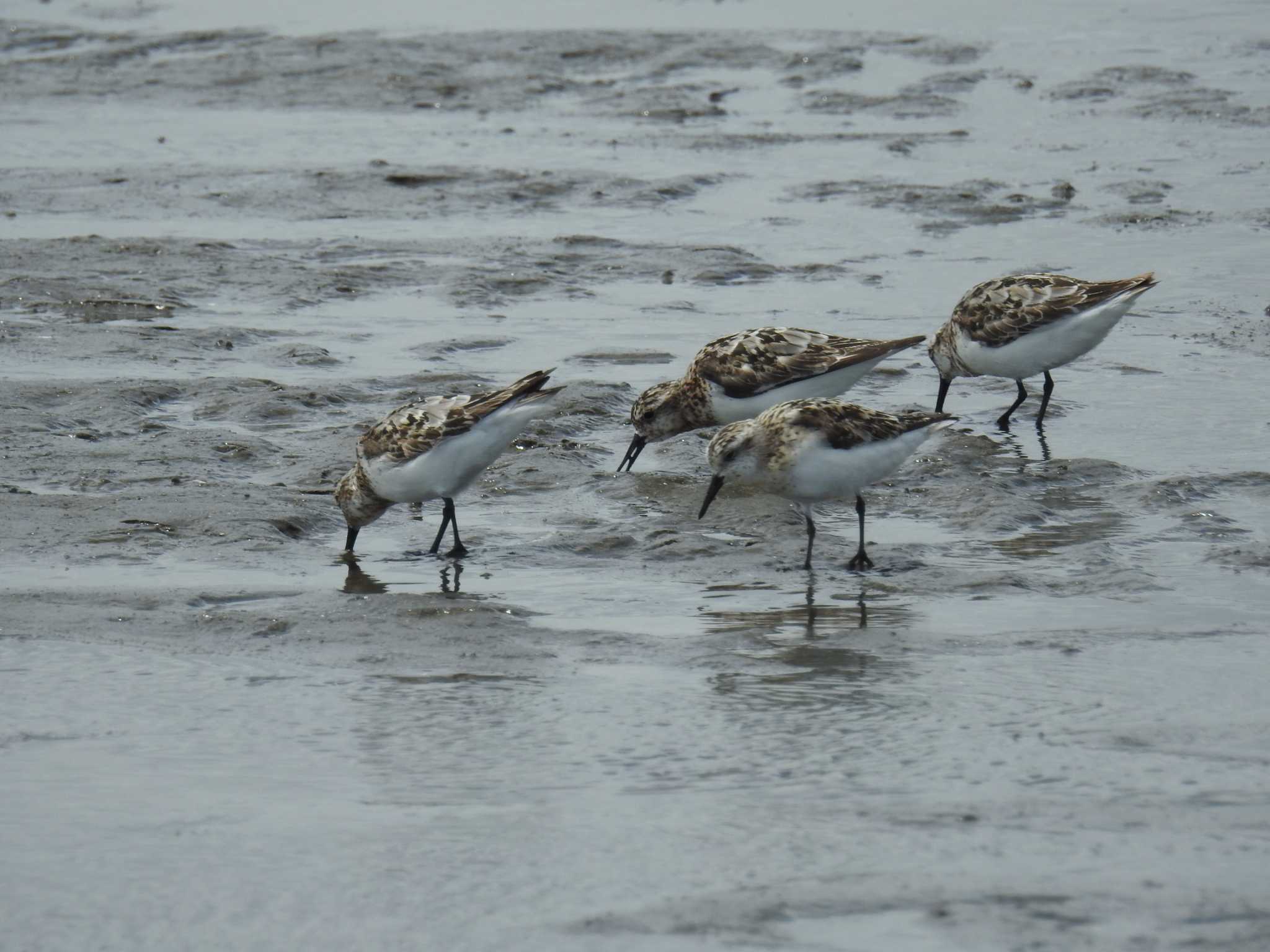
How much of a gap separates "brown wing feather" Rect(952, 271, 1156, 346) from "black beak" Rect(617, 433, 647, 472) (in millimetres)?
2384

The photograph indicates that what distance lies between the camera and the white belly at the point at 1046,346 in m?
11.7

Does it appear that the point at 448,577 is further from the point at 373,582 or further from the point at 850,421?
the point at 850,421

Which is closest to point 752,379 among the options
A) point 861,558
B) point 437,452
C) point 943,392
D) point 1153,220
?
point 943,392

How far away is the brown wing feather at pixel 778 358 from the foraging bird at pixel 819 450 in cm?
181

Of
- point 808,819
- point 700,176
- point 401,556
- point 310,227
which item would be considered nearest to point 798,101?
point 700,176

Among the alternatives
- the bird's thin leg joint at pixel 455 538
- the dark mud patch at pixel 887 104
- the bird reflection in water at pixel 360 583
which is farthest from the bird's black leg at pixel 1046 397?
the dark mud patch at pixel 887 104

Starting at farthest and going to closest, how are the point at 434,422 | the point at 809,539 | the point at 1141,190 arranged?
the point at 1141,190
the point at 434,422
the point at 809,539

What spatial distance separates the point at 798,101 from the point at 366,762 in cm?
1760

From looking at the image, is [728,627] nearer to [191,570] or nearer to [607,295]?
[191,570]

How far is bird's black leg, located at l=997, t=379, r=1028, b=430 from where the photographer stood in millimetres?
12147

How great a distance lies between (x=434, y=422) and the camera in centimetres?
962

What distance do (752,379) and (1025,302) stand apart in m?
1.89

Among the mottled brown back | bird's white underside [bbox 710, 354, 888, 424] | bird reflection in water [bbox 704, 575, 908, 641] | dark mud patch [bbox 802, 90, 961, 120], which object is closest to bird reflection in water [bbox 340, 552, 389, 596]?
bird reflection in water [bbox 704, 575, 908, 641]

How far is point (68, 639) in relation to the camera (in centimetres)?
798
